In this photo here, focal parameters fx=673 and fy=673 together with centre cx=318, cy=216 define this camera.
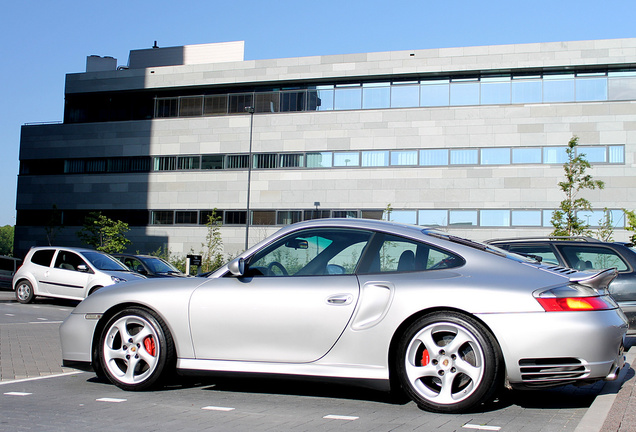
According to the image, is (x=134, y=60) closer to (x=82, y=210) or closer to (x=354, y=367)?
(x=82, y=210)

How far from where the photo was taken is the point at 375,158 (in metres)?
38.4

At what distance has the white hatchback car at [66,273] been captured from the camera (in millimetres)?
17547

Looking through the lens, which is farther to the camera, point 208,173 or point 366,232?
point 208,173

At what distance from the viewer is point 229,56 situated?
46344 millimetres

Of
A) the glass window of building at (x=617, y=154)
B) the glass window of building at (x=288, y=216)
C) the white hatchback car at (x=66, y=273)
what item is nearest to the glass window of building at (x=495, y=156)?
the glass window of building at (x=617, y=154)

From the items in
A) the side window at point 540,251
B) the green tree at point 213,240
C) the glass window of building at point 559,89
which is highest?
the glass window of building at point 559,89

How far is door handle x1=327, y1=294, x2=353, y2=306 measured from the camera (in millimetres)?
5141

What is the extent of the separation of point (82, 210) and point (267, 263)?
41.9 m

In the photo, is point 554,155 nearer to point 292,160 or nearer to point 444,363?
point 292,160

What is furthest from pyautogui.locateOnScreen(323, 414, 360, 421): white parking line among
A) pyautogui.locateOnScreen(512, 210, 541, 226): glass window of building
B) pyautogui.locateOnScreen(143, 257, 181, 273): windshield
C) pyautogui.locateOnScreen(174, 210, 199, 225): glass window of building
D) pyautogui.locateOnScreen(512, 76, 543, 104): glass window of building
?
pyautogui.locateOnScreen(174, 210, 199, 225): glass window of building

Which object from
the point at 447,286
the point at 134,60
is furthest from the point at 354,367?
the point at 134,60

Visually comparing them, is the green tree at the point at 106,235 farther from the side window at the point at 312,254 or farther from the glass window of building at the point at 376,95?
the side window at the point at 312,254

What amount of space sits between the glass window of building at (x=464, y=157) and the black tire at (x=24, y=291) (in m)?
24.4

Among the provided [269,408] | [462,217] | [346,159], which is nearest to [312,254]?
[269,408]
